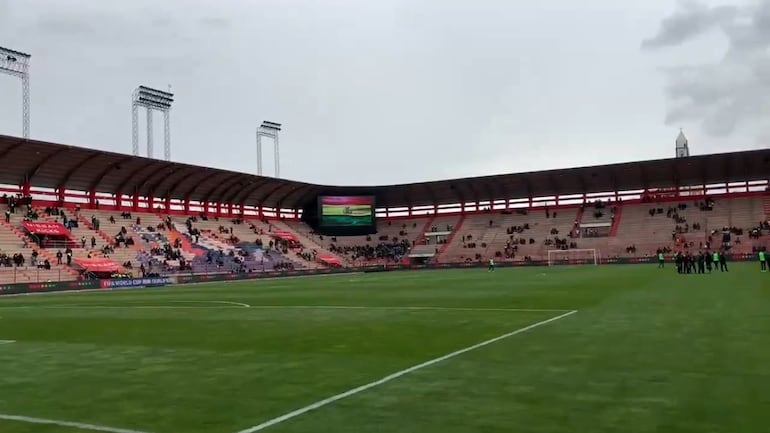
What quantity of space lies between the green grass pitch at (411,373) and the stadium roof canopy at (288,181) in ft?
152

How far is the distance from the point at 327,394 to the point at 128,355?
5.72 meters

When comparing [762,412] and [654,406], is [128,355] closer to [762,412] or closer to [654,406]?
[654,406]

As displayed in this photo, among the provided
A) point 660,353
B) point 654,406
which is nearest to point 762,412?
point 654,406

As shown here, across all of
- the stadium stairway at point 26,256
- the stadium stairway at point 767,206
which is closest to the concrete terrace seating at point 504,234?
the stadium stairway at point 767,206

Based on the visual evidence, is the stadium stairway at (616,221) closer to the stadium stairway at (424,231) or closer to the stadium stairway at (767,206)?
the stadium stairway at (767,206)

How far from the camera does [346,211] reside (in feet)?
304

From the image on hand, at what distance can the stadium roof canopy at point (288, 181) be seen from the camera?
57812mm

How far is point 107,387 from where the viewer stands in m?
8.61

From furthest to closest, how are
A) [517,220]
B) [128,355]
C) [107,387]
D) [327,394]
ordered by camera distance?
[517,220] < [128,355] < [107,387] < [327,394]

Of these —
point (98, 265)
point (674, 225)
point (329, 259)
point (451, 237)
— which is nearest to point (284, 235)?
point (329, 259)

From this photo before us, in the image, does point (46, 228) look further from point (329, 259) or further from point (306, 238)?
point (306, 238)

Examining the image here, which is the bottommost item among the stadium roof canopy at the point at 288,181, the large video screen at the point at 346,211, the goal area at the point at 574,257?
the goal area at the point at 574,257

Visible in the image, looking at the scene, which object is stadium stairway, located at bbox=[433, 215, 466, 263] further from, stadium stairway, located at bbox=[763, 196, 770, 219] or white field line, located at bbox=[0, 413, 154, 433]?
white field line, located at bbox=[0, 413, 154, 433]

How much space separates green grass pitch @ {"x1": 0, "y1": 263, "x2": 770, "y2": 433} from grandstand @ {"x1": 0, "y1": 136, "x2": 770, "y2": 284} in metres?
40.4
